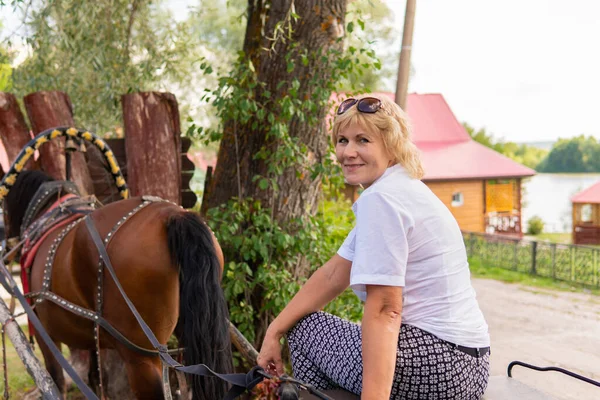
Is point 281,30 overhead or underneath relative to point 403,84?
overhead

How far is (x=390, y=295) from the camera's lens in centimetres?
171

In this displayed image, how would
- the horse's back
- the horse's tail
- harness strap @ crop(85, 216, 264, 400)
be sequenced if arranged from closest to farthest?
harness strap @ crop(85, 216, 264, 400), the horse's tail, the horse's back

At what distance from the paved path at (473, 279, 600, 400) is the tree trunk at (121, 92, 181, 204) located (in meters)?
3.30

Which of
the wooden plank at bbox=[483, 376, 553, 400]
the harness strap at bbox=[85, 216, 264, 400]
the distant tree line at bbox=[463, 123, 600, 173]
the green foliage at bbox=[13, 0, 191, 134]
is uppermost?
the distant tree line at bbox=[463, 123, 600, 173]

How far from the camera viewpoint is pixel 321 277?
2.05 metres

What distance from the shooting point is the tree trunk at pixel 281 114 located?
16.4 ft

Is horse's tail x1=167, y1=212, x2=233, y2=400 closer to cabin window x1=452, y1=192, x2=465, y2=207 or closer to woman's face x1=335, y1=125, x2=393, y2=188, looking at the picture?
woman's face x1=335, y1=125, x2=393, y2=188

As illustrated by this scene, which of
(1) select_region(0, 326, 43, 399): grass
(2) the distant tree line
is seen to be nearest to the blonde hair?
(1) select_region(0, 326, 43, 399): grass

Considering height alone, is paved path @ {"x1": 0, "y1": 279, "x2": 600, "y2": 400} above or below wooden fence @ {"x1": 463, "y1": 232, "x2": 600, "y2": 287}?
below

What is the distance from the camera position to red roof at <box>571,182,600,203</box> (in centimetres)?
2400

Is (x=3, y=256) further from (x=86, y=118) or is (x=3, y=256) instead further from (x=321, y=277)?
(x=86, y=118)

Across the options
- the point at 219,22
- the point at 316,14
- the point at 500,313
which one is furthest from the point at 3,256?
the point at 219,22

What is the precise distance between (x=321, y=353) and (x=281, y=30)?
336 cm

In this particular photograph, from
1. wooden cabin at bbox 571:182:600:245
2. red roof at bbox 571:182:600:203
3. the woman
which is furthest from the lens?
wooden cabin at bbox 571:182:600:245
